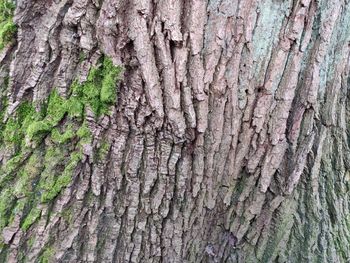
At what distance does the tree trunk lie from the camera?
1.59 metres

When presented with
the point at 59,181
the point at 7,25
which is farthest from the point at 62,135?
the point at 7,25

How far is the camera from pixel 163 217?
184cm

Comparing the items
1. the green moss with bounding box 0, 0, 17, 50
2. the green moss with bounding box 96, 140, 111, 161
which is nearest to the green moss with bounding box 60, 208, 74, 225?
the green moss with bounding box 96, 140, 111, 161

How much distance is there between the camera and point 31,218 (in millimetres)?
1720

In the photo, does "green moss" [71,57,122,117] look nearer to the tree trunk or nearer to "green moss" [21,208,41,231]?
the tree trunk

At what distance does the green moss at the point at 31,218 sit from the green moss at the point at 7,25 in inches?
26.7

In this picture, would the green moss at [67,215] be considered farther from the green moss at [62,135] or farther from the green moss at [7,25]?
the green moss at [7,25]

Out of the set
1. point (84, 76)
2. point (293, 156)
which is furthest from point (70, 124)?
point (293, 156)

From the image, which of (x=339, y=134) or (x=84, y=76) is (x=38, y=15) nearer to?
(x=84, y=76)

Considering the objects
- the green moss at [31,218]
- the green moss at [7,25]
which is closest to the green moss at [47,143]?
the green moss at [31,218]

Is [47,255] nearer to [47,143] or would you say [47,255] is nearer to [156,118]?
[47,143]

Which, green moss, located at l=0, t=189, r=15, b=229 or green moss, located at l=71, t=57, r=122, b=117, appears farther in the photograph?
green moss, located at l=0, t=189, r=15, b=229

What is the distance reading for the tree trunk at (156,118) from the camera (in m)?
1.59

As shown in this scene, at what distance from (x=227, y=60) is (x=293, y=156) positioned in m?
0.56
